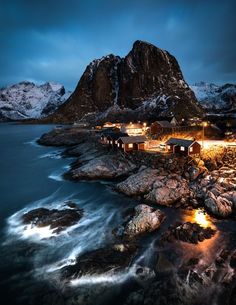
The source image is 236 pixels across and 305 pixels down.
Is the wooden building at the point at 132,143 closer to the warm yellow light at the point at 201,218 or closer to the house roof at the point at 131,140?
the house roof at the point at 131,140

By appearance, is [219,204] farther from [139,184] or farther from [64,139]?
[64,139]

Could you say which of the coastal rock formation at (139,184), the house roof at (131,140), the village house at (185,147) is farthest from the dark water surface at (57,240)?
the village house at (185,147)

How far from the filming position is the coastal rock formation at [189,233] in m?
20.8

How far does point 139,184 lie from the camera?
1280 inches

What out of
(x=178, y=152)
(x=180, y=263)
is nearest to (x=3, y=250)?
(x=180, y=263)

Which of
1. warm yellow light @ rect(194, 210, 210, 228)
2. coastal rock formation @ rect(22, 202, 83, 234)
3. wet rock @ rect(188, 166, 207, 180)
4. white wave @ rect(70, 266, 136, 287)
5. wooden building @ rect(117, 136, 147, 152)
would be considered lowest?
white wave @ rect(70, 266, 136, 287)

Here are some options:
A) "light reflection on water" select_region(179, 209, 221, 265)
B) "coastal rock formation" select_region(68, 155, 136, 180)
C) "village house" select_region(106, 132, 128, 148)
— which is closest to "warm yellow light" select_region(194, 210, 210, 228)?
"light reflection on water" select_region(179, 209, 221, 265)

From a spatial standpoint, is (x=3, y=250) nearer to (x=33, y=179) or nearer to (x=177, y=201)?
(x=177, y=201)

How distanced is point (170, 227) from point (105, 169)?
64.6 feet

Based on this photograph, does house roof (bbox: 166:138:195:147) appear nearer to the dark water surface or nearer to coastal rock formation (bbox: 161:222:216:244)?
the dark water surface

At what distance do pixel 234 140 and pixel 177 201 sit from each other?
2705 centimetres

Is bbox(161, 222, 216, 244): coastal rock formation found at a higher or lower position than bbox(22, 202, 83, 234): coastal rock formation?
higher

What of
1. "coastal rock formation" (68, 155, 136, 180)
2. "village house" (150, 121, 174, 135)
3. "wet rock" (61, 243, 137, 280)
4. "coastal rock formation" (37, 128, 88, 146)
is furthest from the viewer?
"coastal rock formation" (37, 128, 88, 146)

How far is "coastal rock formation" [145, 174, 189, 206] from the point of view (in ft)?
94.0
